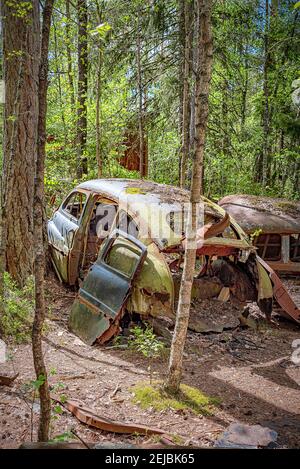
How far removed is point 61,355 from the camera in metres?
4.93

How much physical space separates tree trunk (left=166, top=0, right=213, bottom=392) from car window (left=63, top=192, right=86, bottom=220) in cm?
415

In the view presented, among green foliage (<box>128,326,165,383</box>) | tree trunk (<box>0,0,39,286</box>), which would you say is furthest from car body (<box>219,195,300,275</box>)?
tree trunk (<box>0,0,39,286</box>)

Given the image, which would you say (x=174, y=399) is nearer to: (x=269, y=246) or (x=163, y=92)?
(x=269, y=246)

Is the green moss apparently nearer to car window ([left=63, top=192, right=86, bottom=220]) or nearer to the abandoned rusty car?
the abandoned rusty car

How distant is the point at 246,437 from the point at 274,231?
6.91 meters

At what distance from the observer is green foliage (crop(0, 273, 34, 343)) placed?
5.10 m

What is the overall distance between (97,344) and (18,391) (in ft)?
4.76

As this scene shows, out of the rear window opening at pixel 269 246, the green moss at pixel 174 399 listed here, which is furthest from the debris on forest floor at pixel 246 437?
the rear window opening at pixel 269 246

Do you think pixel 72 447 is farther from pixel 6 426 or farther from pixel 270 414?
pixel 270 414

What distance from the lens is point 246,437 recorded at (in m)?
3.29

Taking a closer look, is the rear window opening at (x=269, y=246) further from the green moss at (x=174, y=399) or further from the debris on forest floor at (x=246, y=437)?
the debris on forest floor at (x=246, y=437)

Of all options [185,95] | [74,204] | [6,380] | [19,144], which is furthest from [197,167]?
[185,95]
